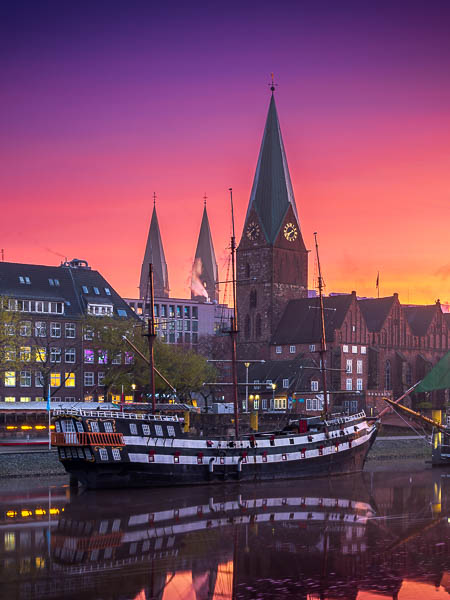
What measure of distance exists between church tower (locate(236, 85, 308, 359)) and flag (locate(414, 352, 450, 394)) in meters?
59.0

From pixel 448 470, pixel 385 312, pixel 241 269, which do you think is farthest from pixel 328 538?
pixel 241 269

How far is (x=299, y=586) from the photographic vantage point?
1586 inches

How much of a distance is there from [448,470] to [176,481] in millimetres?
29393

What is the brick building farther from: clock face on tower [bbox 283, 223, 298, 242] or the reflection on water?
the reflection on water

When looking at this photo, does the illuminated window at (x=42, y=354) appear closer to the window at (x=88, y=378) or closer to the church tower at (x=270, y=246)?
the window at (x=88, y=378)

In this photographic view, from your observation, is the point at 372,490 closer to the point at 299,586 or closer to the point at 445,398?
the point at 299,586

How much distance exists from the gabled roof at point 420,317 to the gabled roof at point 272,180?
91.8 feet

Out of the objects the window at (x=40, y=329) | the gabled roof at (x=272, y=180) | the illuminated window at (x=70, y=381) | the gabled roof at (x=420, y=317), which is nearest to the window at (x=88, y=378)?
the illuminated window at (x=70, y=381)

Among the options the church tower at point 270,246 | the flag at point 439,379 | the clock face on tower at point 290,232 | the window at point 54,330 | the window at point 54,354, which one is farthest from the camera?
the clock face on tower at point 290,232

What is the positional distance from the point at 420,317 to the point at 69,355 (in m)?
73.6

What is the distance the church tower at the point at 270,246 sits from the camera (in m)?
178

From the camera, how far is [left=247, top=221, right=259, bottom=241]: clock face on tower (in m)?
182

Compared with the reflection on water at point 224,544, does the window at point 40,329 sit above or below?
above

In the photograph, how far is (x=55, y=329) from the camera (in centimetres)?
13300
